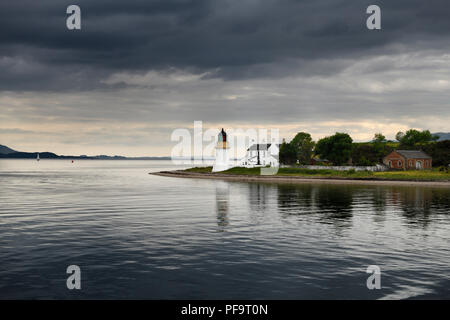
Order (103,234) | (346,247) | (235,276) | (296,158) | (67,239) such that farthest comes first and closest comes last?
(296,158)
(103,234)
(67,239)
(346,247)
(235,276)

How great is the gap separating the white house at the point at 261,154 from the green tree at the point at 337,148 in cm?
2579

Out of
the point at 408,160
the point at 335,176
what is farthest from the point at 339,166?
the point at 408,160

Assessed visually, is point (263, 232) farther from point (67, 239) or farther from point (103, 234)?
point (67, 239)

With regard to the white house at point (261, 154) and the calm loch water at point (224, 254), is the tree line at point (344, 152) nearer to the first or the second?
the white house at point (261, 154)

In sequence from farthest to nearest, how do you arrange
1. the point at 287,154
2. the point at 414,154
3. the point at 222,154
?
A: the point at 287,154
the point at 222,154
the point at 414,154

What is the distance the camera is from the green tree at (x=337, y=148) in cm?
14738

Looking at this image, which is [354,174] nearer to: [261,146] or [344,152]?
[344,152]

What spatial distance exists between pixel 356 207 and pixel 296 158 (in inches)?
4521

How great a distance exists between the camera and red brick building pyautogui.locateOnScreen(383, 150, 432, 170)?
138375 mm

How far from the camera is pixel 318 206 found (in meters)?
51.6

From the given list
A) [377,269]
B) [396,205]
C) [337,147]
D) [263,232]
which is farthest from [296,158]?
[377,269]

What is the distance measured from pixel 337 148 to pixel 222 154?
4674cm

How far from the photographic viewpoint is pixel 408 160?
138 metres

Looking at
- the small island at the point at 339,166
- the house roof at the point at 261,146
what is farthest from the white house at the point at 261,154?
the small island at the point at 339,166
